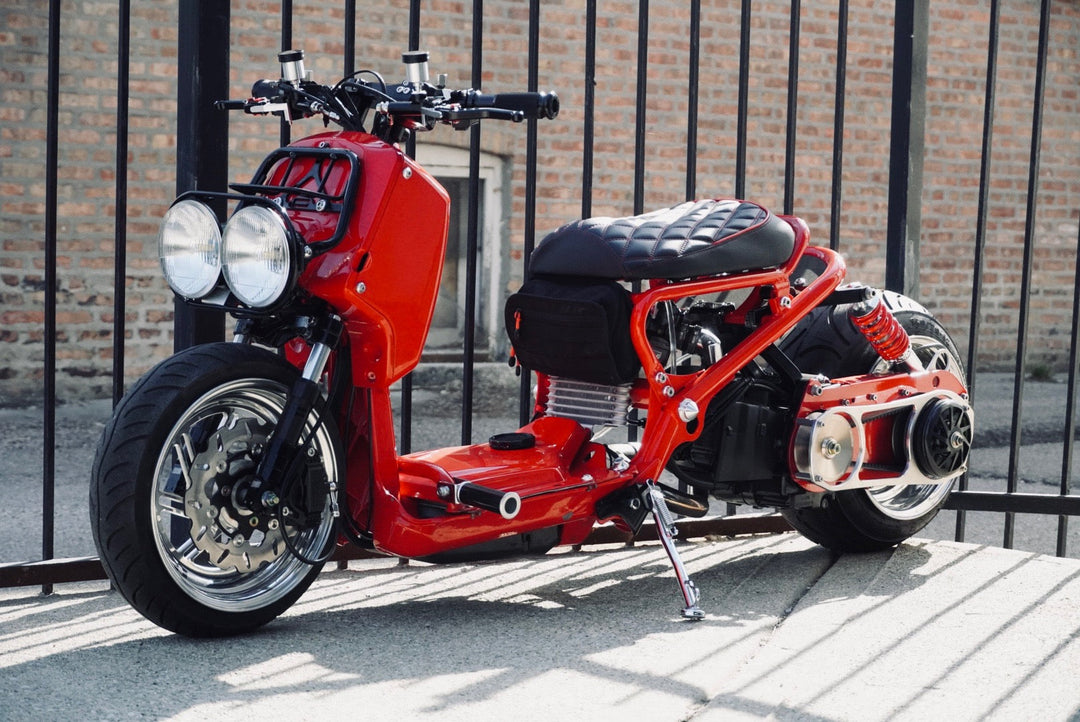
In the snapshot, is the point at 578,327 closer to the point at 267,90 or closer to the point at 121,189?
the point at 267,90

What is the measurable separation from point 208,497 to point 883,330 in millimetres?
1714

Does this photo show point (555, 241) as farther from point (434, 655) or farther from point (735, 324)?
point (434, 655)

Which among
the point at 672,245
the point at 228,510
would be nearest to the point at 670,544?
the point at 672,245

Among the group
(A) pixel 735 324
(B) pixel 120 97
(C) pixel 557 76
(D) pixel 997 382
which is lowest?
(D) pixel 997 382

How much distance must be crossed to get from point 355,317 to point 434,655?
697 mm

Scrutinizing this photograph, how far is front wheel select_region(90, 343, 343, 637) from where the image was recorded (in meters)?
2.47

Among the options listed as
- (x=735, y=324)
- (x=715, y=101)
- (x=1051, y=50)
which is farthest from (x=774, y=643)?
(x=1051, y=50)

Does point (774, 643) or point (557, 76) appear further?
point (557, 76)

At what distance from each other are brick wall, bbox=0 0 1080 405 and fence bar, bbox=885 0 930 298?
13.2 feet

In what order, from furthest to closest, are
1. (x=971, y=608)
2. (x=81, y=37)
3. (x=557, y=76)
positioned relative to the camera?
(x=557, y=76) < (x=81, y=37) < (x=971, y=608)

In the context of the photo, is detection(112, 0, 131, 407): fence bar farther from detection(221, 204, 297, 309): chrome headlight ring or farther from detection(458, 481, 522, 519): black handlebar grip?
detection(458, 481, 522, 519): black handlebar grip

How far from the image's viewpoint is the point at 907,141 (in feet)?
13.2

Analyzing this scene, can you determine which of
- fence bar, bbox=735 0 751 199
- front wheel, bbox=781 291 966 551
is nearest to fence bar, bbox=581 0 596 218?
fence bar, bbox=735 0 751 199

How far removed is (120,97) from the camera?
315cm
